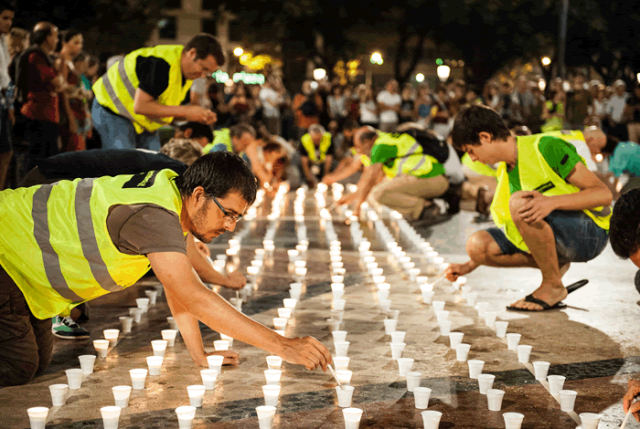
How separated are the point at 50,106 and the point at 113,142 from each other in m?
1.30

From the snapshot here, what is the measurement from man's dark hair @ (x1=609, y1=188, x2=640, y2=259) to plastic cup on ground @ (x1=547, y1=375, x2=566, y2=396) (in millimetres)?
903

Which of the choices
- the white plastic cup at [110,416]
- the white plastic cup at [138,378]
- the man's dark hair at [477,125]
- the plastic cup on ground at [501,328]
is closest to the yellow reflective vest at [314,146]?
the man's dark hair at [477,125]

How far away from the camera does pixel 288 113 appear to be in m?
19.3

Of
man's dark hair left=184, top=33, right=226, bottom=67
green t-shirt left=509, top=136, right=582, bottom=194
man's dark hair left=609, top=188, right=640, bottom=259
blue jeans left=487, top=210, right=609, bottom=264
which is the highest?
man's dark hair left=184, top=33, right=226, bottom=67

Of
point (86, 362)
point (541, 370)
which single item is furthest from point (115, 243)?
point (541, 370)

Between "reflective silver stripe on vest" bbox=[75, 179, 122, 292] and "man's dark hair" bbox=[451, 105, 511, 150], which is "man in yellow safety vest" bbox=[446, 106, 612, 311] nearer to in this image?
"man's dark hair" bbox=[451, 105, 511, 150]

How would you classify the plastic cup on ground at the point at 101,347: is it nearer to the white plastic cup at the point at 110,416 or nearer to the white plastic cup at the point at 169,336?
the white plastic cup at the point at 169,336

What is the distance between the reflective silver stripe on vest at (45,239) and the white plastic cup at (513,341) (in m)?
2.40

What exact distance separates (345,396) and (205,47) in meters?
3.73

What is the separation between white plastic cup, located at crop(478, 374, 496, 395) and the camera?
138 inches

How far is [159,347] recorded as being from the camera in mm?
3975

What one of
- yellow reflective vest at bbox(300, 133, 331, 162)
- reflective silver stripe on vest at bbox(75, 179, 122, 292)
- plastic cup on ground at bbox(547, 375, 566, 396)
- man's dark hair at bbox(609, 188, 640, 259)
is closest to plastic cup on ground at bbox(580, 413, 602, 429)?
plastic cup on ground at bbox(547, 375, 566, 396)

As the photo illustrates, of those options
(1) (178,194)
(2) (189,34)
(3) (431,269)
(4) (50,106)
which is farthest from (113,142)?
(2) (189,34)

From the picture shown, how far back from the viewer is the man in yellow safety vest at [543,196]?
5062mm
